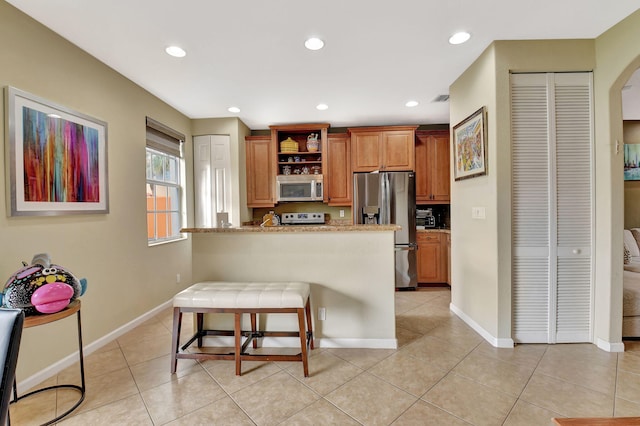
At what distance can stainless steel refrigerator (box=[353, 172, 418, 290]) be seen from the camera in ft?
13.2

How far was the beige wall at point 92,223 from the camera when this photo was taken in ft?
6.07

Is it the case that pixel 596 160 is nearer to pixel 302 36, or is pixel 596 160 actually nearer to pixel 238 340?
pixel 302 36

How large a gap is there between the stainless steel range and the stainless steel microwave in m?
0.28

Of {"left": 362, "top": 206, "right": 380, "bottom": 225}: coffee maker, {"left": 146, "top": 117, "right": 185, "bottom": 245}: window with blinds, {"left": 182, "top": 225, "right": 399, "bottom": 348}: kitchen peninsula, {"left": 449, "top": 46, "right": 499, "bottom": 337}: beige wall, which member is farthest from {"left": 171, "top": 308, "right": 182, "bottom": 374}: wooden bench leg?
{"left": 362, "top": 206, "right": 380, "bottom": 225}: coffee maker

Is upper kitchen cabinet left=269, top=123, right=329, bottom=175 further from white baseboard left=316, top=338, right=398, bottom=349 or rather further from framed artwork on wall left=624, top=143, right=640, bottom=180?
framed artwork on wall left=624, top=143, right=640, bottom=180

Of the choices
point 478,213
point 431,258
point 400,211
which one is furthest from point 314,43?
point 431,258

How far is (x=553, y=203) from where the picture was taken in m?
2.32

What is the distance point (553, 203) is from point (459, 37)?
1555mm

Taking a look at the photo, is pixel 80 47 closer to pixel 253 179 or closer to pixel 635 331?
pixel 253 179

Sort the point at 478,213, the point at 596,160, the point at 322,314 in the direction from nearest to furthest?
1. the point at 596,160
2. the point at 322,314
3. the point at 478,213

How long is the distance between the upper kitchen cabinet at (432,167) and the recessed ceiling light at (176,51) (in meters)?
3.34

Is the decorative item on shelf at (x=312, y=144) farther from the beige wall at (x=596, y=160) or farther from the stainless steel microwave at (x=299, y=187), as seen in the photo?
the beige wall at (x=596, y=160)

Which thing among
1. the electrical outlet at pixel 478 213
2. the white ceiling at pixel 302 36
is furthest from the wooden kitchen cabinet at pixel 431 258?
the white ceiling at pixel 302 36

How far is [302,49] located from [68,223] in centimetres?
233
